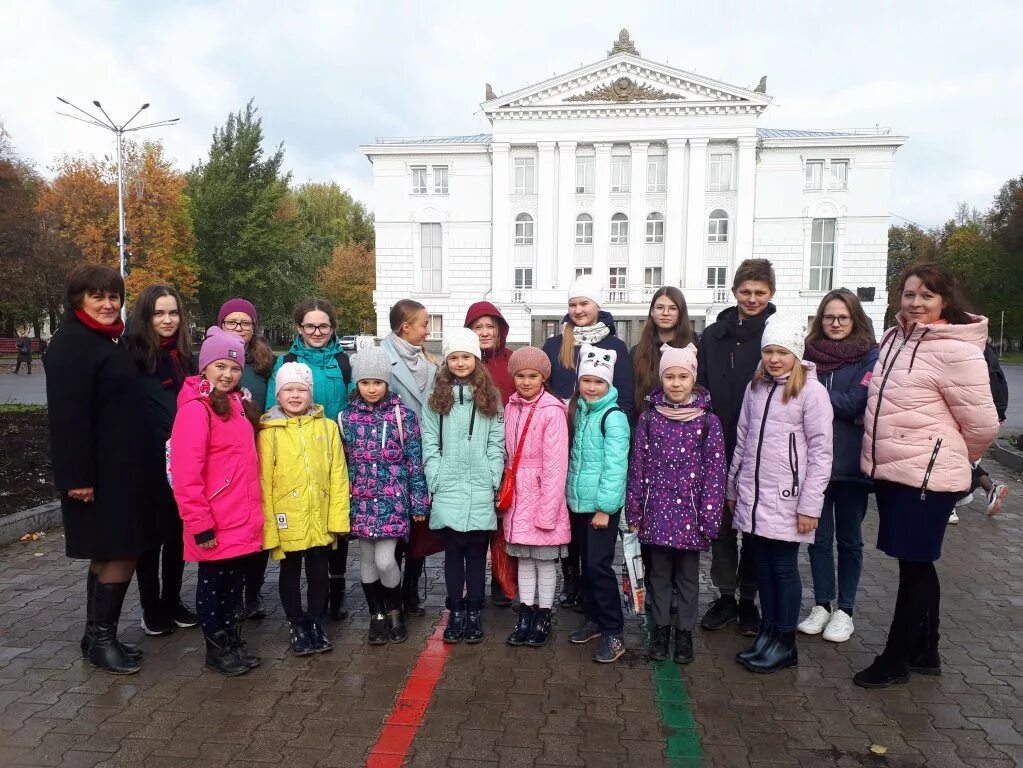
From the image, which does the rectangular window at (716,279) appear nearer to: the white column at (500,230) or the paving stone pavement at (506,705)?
the white column at (500,230)

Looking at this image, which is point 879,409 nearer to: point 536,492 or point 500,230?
point 536,492

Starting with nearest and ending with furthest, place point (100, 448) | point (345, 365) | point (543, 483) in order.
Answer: point (100, 448) → point (543, 483) → point (345, 365)

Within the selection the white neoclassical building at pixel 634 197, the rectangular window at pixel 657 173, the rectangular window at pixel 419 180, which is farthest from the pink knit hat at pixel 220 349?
the rectangular window at pixel 419 180

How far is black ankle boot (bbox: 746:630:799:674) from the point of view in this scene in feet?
12.5

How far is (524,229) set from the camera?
42.4 m

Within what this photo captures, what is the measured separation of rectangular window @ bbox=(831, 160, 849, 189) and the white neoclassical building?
0.24 ft

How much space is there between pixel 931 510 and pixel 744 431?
104 cm

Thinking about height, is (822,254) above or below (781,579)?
above

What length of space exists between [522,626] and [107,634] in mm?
2425

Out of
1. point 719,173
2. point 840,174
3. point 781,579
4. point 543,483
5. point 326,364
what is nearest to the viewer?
point 781,579

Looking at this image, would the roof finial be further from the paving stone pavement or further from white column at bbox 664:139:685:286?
the paving stone pavement

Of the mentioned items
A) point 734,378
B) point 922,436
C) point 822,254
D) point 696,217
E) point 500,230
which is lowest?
point 922,436

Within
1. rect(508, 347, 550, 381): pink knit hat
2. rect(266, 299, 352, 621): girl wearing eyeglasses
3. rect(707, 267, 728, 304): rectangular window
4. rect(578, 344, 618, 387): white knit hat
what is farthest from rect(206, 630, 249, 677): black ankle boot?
rect(707, 267, 728, 304): rectangular window

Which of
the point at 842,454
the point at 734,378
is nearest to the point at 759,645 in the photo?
the point at 842,454
